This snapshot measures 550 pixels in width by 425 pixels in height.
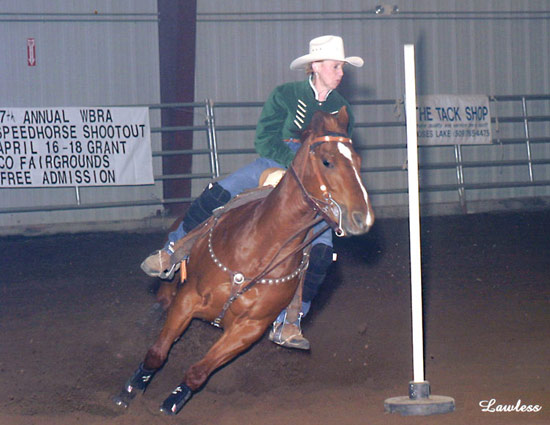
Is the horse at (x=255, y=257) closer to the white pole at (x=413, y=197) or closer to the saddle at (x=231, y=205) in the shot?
the saddle at (x=231, y=205)

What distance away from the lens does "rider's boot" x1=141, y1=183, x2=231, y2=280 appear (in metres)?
5.07

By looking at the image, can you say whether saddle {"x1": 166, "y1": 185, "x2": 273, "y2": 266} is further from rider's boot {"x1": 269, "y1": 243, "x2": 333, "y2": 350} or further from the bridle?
the bridle

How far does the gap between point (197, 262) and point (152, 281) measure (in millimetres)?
2900

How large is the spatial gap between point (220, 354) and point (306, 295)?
2.67 feet

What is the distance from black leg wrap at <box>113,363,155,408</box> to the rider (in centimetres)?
65

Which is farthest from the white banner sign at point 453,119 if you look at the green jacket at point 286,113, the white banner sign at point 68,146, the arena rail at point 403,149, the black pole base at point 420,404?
the black pole base at point 420,404

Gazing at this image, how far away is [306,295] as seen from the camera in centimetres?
514

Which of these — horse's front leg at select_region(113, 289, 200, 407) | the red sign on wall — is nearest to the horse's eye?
horse's front leg at select_region(113, 289, 200, 407)

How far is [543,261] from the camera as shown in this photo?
343 inches

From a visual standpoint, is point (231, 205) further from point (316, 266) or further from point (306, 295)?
point (306, 295)

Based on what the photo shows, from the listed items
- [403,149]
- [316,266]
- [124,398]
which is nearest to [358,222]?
[316,266]

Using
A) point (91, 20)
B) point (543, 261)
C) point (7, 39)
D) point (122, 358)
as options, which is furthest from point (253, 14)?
point (122, 358)

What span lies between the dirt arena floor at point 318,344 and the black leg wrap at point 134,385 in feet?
0.27

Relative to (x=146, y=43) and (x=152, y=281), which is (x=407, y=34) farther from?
(x=152, y=281)
